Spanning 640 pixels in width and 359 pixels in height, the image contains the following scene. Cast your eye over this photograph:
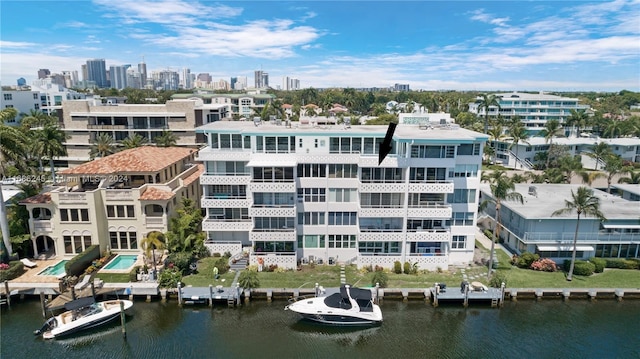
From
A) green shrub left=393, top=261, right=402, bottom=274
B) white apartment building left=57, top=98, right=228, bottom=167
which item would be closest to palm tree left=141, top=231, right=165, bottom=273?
green shrub left=393, top=261, right=402, bottom=274

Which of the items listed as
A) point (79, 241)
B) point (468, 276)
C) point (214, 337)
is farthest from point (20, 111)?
point (468, 276)

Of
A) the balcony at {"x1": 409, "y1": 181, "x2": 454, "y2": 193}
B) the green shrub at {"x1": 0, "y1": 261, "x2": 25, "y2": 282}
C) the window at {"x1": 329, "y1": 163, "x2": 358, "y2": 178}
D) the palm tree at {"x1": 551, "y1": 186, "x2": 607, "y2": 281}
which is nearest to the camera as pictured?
the green shrub at {"x1": 0, "y1": 261, "x2": 25, "y2": 282}

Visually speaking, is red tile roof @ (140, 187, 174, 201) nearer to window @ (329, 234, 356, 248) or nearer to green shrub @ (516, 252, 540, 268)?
window @ (329, 234, 356, 248)

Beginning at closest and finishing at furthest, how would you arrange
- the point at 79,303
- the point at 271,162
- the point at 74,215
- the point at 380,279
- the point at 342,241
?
the point at 79,303 < the point at 380,279 < the point at 271,162 < the point at 74,215 < the point at 342,241

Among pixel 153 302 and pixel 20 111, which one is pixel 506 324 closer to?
pixel 153 302

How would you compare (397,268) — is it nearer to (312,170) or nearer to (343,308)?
(343,308)

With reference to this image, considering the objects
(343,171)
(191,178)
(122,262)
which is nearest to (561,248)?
(343,171)
